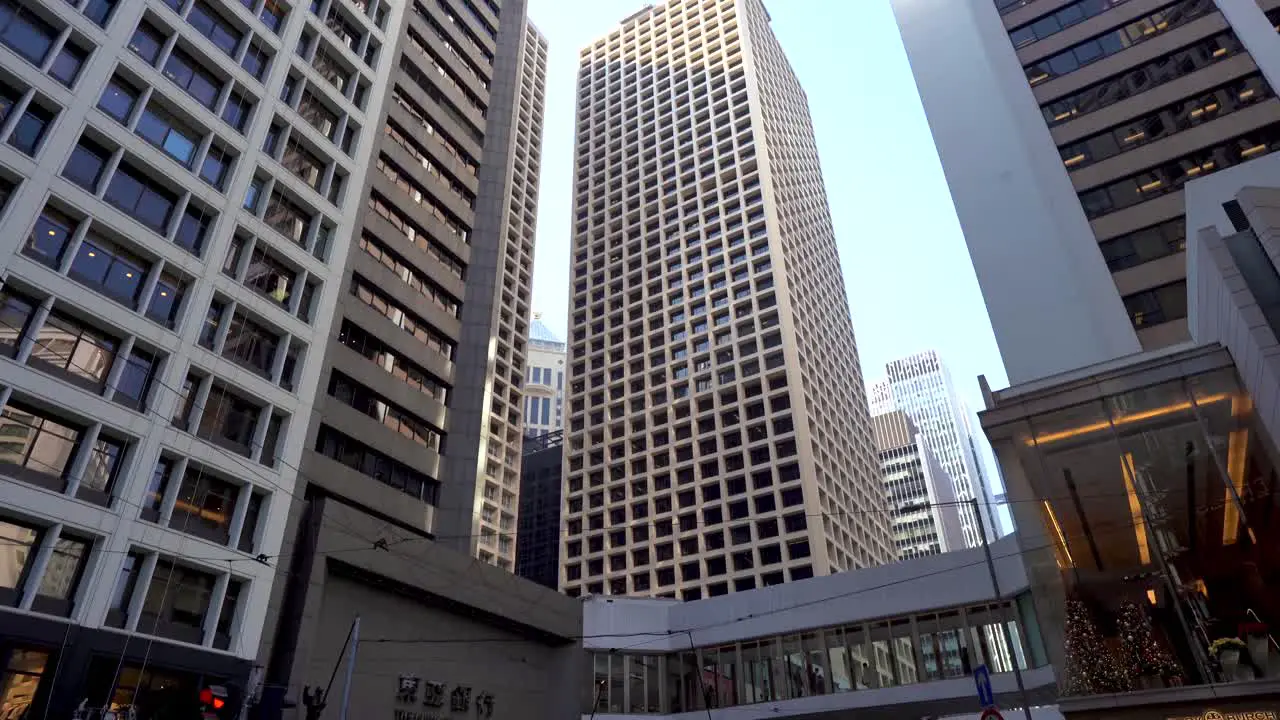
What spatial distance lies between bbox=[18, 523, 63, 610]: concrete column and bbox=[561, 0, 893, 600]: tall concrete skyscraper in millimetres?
61840

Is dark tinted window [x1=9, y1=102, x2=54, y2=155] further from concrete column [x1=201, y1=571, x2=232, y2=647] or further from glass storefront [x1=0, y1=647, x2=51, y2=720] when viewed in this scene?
glass storefront [x1=0, y1=647, x2=51, y2=720]

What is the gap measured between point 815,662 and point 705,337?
60730mm

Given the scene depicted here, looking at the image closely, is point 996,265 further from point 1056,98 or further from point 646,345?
point 646,345

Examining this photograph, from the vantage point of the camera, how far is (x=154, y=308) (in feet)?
104

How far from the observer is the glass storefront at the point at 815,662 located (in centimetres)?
3456

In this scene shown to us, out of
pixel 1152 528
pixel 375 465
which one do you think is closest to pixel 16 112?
pixel 375 465

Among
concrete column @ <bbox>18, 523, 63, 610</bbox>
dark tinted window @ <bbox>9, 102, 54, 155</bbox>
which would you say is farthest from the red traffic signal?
dark tinted window @ <bbox>9, 102, 54, 155</bbox>

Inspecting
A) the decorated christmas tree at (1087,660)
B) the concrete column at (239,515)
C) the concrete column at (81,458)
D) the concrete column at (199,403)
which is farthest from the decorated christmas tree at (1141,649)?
the concrete column at (81,458)

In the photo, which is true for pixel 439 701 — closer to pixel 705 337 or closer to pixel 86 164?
pixel 86 164

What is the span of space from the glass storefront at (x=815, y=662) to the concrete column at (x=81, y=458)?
24.6m

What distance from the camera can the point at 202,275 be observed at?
1312 inches

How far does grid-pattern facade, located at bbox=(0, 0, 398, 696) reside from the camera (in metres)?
26.8

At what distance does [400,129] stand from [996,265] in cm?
3723

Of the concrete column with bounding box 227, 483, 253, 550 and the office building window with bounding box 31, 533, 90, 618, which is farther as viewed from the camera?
the concrete column with bounding box 227, 483, 253, 550
